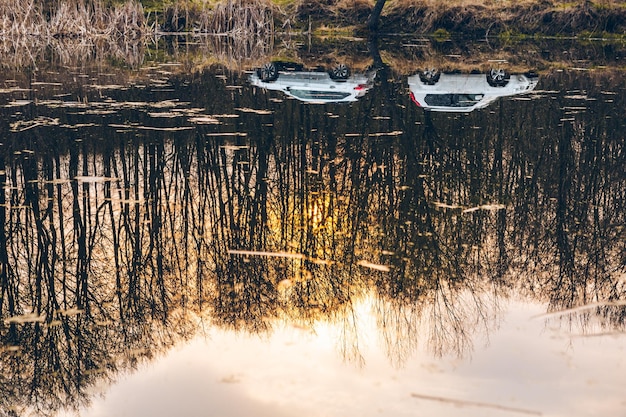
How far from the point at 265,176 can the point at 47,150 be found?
3398 mm

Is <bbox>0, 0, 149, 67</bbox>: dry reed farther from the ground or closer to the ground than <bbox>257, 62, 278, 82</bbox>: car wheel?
farther from the ground

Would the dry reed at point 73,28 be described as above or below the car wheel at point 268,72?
above

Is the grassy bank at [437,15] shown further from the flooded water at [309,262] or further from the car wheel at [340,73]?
the flooded water at [309,262]

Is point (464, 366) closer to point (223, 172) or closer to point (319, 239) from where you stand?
point (319, 239)

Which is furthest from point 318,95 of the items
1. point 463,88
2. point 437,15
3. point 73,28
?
point 437,15

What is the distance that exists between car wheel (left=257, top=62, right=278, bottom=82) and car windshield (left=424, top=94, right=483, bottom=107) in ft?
15.0

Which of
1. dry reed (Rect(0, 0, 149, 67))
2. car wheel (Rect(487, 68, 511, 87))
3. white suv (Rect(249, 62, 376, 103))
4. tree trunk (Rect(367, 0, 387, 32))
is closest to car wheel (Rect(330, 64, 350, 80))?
white suv (Rect(249, 62, 376, 103))

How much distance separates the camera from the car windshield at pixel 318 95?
17.1 metres

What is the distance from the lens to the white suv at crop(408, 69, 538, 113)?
645 inches

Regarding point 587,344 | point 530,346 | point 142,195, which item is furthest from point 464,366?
point 142,195

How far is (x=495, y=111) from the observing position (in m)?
15.8

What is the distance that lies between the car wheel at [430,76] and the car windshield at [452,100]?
1.95 metres

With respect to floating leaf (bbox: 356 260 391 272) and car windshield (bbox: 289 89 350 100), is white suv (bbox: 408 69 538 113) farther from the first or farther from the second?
floating leaf (bbox: 356 260 391 272)

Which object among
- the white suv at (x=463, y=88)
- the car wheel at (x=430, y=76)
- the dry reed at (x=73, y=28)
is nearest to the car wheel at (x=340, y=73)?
the white suv at (x=463, y=88)
